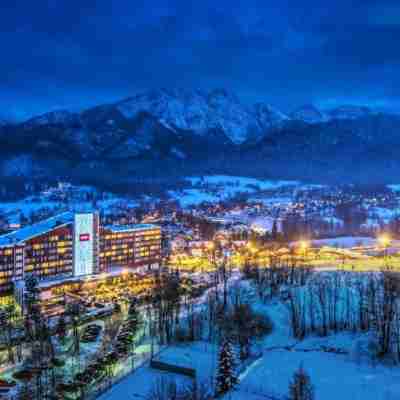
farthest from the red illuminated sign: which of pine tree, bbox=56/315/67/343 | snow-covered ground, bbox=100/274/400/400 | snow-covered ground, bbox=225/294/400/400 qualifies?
snow-covered ground, bbox=225/294/400/400

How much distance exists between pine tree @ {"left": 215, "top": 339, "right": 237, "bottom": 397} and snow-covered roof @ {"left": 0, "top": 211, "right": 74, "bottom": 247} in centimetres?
2620

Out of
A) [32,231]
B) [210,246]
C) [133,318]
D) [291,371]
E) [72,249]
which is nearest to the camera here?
[291,371]

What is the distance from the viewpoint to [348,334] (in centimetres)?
2503

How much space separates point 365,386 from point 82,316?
1949cm

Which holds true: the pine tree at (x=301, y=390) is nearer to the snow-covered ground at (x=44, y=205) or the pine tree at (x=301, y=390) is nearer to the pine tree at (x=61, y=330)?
the pine tree at (x=61, y=330)

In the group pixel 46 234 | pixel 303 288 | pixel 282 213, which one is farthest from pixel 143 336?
pixel 282 213

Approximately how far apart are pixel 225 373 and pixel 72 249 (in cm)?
2718

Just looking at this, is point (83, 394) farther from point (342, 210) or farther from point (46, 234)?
point (342, 210)

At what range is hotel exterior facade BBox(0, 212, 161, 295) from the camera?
3791cm

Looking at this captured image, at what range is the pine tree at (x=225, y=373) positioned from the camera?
17.4 meters

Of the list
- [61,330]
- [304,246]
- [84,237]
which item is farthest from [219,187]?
[61,330]

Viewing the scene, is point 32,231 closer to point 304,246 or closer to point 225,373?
point 225,373

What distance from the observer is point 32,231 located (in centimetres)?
4012

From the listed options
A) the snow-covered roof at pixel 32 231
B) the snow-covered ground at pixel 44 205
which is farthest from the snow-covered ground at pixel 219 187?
the snow-covered roof at pixel 32 231
